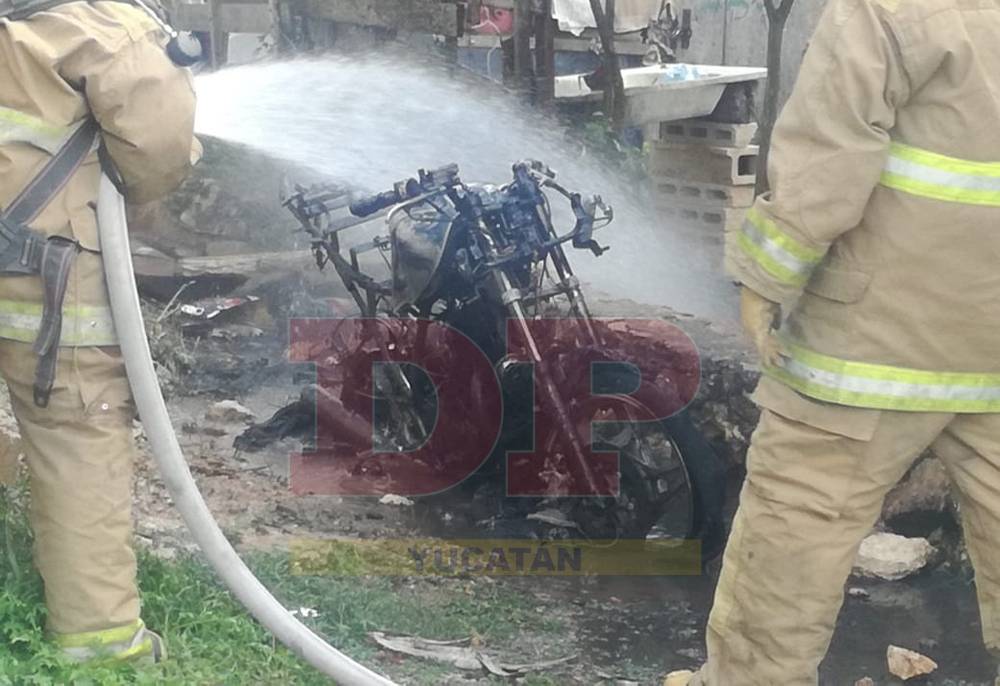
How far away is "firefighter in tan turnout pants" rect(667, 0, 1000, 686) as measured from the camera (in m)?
2.52

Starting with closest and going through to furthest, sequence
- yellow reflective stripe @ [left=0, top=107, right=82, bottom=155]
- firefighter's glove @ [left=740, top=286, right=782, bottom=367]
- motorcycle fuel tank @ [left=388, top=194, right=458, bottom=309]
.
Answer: firefighter's glove @ [left=740, top=286, right=782, bottom=367], yellow reflective stripe @ [left=0, top=107, right=82, bottom=155], motorcycle fuel tank @ [left=388, top=194, right=458, bottom=309]

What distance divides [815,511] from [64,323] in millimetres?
1849

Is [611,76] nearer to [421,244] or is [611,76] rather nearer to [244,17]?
[421,244]

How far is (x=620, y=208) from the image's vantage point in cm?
802

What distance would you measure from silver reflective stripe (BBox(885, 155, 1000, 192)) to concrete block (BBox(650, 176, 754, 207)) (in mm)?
4750

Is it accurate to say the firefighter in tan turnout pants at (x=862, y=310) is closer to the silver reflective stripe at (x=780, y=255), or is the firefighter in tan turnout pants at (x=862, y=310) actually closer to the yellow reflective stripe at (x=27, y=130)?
the silver reflective stripe at (x=780, y=255)

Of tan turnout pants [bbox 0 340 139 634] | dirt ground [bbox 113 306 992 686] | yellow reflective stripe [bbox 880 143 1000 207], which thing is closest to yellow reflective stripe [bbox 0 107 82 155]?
tan turnout pants [bbox 0 340 139 634]

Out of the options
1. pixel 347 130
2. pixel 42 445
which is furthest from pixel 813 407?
pixel 347 130

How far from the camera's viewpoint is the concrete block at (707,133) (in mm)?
7277

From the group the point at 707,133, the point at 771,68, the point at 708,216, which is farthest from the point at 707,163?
the point at 771,68

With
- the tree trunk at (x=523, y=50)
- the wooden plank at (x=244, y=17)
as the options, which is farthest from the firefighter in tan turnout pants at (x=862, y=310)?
the wooden plank at (x=244, y=17)

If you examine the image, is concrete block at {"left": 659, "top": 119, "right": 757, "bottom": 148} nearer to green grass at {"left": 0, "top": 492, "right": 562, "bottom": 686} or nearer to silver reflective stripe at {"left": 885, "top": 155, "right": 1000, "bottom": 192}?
green grass at {"left": 0, "top": 492, "right": 562, "bottom": 686}

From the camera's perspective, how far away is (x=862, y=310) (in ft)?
8.89

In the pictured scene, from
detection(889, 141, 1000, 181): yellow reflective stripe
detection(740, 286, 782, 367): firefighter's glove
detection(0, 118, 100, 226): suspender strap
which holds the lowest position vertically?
detection(740, 286, 782, 367): firefighter's glove
